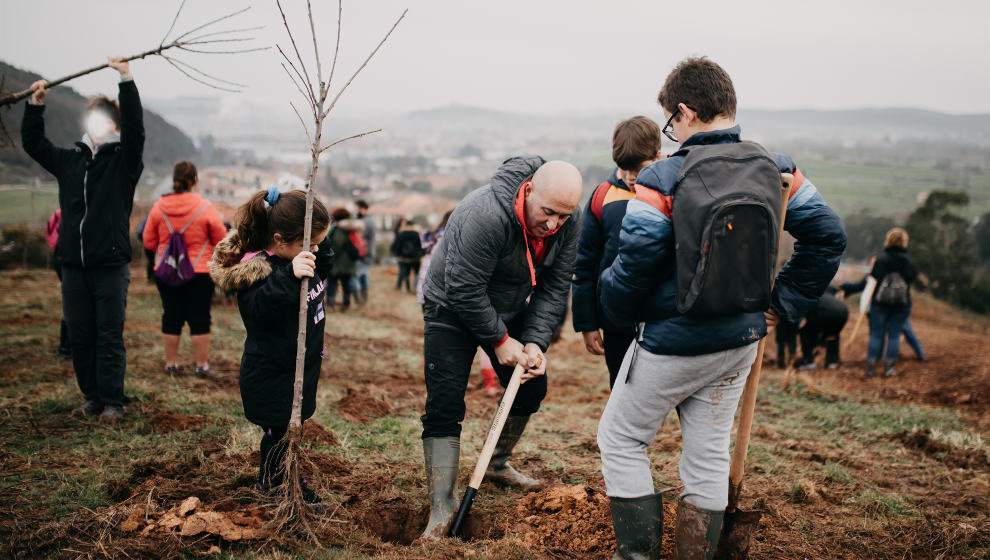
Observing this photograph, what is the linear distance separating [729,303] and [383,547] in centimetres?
202

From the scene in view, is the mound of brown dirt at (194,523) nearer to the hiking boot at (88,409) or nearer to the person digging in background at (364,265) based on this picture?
the hiking boot at (88,409)

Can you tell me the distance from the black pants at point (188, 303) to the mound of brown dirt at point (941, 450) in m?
6.59

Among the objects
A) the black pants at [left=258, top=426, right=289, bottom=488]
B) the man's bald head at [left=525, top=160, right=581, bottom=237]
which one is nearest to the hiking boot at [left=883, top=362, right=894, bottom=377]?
the man's bald head at [left=525, top=160, right=581, bottom=237]

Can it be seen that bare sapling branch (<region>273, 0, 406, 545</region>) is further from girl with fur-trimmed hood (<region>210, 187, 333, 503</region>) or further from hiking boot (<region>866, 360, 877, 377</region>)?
hiking boot (<region>866, 360, 877, 377</region>)

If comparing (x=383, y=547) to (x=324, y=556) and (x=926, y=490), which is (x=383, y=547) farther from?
(x=926, y=490)

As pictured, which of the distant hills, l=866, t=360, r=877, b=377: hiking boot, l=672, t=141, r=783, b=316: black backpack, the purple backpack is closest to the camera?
l=672, t=141, r=783, b=316: black backpack

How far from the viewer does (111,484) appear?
11.0 ft

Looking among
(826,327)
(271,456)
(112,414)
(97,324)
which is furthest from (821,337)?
(97,324)

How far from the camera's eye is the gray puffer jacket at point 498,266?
2932 mm

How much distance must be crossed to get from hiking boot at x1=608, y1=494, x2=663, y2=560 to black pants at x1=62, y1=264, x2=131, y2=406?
387cm

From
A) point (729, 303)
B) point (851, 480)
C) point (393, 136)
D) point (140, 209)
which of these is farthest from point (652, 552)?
→ point (393, 136)

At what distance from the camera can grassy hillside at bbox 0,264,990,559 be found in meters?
2.91

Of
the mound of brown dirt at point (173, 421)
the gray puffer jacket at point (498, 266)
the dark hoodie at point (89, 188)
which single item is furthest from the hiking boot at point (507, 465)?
the dark hoodie at point (89, 188)

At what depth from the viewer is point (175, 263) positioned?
5.47 m
